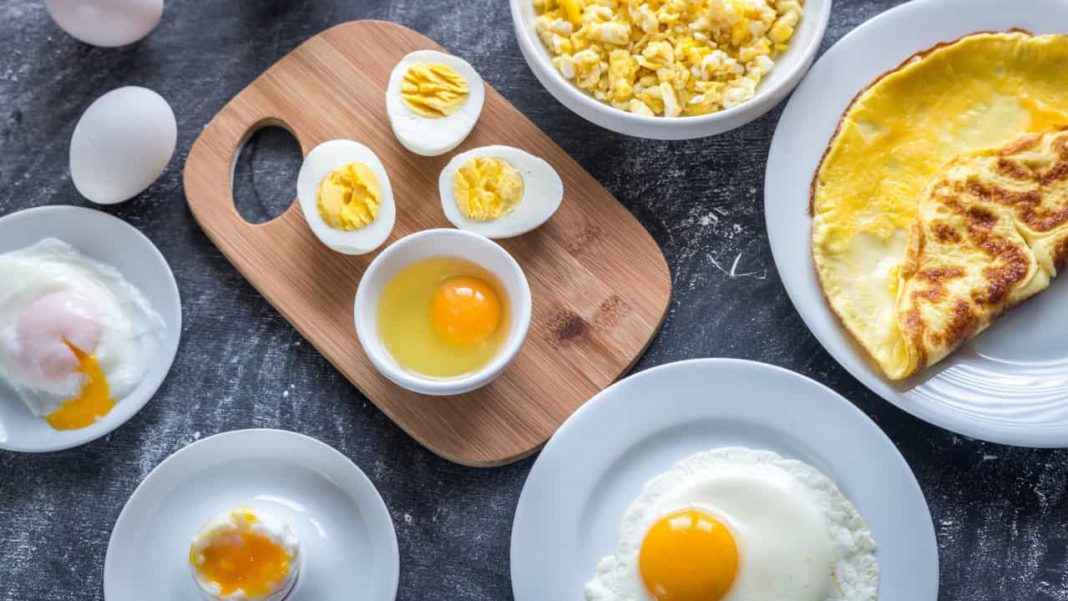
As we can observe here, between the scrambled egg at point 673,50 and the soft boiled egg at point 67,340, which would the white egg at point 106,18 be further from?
the scrambled egg at point 673,50

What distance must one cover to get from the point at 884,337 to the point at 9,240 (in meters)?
1.91

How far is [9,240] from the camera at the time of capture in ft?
7.52

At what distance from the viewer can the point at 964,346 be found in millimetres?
2146

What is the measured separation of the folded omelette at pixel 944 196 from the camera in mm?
2061

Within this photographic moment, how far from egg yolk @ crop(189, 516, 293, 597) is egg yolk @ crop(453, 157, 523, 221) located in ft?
2.60

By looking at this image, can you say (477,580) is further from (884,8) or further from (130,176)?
(884,8)

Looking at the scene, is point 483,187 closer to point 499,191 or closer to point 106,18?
point 499,191

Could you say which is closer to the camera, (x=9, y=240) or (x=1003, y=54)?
(x=1003, y=54)

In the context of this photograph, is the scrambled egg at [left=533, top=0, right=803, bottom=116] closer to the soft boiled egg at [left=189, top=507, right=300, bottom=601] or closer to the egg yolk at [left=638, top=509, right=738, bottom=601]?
the egg yolk at [left=638, top=509, right=738, bottom=601]

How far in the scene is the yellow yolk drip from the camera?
223cm

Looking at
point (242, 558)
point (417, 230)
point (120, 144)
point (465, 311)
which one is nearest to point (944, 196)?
point (465, 311)

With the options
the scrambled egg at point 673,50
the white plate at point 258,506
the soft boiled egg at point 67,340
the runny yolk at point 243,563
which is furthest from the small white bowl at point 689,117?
the runny yolk at point 243,563

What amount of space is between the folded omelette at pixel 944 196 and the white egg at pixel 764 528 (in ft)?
1.01

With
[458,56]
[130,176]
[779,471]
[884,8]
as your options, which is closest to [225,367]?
[130,176]
